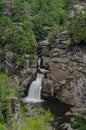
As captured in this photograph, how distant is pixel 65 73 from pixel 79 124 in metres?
18.5

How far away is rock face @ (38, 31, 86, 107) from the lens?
7956cm

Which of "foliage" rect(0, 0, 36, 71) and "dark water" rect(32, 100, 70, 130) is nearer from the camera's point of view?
"dark water" rect(32, 100, 70, 130)

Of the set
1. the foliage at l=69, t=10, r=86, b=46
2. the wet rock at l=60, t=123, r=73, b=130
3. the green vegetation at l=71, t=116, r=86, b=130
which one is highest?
the foliage at l=69, t=10, r=86, b=46

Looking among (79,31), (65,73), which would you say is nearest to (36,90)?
(65,73)

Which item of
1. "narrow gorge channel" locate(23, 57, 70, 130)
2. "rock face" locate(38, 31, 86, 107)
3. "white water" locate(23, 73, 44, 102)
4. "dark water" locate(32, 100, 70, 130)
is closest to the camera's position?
"dark water" locate(32, 100, 70, 130)

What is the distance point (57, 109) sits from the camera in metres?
77.2

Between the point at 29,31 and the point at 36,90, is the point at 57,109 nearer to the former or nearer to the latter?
the point at 36,90

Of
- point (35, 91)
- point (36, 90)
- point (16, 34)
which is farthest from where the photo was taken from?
point (16, 34)

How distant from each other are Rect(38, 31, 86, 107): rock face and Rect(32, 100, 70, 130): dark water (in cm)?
170

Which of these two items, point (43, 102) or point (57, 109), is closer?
point (57, 109)

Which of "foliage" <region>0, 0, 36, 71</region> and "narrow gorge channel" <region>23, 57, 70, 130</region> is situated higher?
"foliage" <region>0, 0, 36, 71</region>

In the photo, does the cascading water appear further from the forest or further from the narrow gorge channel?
the forest

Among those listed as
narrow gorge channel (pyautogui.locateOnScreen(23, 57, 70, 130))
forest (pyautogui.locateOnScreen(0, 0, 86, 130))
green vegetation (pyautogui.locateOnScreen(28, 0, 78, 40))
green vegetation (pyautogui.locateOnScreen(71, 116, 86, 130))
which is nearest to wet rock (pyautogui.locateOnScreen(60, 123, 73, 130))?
forest (pyautogui.locateOnScreen(0, 0, 86, 130))

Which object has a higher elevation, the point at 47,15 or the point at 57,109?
the point at 47,15
